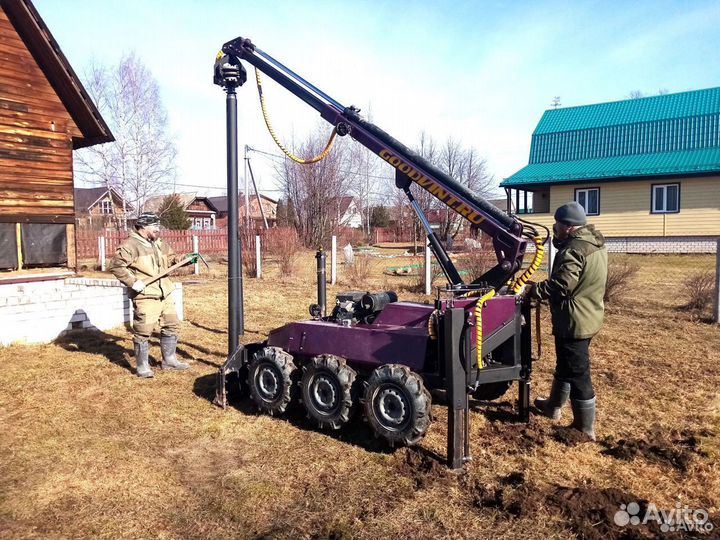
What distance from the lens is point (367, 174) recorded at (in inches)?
1940

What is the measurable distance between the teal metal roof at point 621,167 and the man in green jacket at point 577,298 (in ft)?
67.1

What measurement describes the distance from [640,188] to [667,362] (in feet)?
61.0

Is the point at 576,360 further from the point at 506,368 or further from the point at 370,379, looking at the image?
the point at 370,379

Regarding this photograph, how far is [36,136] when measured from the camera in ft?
36.8

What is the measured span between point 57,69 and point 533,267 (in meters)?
10.8

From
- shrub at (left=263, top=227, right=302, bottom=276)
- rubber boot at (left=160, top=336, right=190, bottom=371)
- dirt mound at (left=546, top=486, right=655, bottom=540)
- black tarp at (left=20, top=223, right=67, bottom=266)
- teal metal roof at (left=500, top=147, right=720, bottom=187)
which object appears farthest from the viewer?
teal metal roof at (left=500, top=147, right=720, bottom=187)

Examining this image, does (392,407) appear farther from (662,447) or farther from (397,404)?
(662,447)

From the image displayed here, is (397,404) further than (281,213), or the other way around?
(281,213)

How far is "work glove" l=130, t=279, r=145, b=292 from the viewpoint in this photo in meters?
6.10

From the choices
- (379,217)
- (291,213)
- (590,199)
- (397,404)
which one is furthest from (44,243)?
(379,217)

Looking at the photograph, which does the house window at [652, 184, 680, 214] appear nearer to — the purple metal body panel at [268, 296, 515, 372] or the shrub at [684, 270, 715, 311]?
the shrub at [684, 270, 715, 311]

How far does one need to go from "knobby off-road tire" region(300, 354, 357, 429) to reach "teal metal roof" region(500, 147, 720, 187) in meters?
21.7

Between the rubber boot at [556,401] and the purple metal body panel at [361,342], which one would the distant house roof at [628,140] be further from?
the purple metal body panel at [361,342]

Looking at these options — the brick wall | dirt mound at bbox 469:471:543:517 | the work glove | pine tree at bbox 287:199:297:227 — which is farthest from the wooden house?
pine tree at bbox 287:199:297:227
